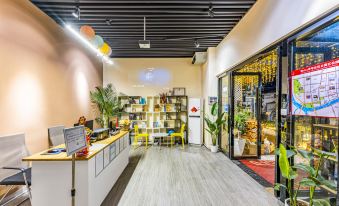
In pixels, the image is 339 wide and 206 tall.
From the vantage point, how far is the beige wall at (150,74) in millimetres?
7922

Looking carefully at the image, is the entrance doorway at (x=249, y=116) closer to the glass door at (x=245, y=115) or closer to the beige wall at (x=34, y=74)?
the glass door at (x=245, y=115)

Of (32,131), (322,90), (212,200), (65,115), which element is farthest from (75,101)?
(322,90)

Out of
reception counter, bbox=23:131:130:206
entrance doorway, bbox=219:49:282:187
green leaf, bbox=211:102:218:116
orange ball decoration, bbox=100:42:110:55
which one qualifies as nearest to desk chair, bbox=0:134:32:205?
reception counter, bbox=23:131:130:206

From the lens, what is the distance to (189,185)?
3629 mm

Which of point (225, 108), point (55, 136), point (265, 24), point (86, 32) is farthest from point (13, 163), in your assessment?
point (225, 108)

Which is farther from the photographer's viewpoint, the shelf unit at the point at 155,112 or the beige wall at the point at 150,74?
the beige wall at the point at 150,74

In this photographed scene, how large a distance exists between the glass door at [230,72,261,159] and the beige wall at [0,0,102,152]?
14.9 ft

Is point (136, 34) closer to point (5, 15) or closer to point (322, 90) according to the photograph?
point (5, 15)

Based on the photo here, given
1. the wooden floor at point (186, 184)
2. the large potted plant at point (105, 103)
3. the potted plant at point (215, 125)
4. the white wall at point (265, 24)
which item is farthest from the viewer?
the large potted plant at point (105, 103)

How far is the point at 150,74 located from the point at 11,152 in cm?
561

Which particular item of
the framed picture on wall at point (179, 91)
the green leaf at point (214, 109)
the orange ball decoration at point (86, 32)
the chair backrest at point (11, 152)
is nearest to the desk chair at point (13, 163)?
the chair backrest at point (11, 152)

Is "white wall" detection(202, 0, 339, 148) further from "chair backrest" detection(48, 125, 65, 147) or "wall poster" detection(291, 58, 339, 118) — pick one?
"chair backrest" detection(48, 125, 65, 147)

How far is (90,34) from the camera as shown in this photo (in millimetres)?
3637

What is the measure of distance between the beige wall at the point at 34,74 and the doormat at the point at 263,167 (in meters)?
4.79
